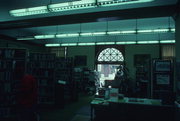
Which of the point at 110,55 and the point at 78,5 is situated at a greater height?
the point at 78,5

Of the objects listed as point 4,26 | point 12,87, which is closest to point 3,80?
point 12,87

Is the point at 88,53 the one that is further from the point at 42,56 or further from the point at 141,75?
the point at 42,56

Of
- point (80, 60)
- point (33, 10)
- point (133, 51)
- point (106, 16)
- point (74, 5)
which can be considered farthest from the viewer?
point (80, 60)

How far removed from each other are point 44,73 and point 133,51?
7623 millimetres

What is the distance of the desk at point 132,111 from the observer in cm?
360

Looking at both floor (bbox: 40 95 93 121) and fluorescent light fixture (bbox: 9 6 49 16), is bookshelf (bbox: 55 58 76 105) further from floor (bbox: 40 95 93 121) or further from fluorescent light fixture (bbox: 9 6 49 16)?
fluorescent light fixture (bbox: 9 6 49 16)

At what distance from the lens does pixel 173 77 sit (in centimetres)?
504

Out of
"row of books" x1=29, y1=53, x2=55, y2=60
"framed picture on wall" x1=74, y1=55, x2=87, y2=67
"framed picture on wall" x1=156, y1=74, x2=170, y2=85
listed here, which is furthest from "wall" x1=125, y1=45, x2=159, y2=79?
"row of books" x1=29, y1=53, x2=55, y2=60

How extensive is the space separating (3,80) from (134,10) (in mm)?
4850

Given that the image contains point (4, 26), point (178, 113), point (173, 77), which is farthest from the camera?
point (4, 26)

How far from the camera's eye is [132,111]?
3.83m

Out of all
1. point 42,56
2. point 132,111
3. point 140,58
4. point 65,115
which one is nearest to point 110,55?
point 140,58

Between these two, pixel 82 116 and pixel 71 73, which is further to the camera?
pixel 71 73

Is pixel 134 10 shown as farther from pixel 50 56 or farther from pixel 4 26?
pixel 4 26
